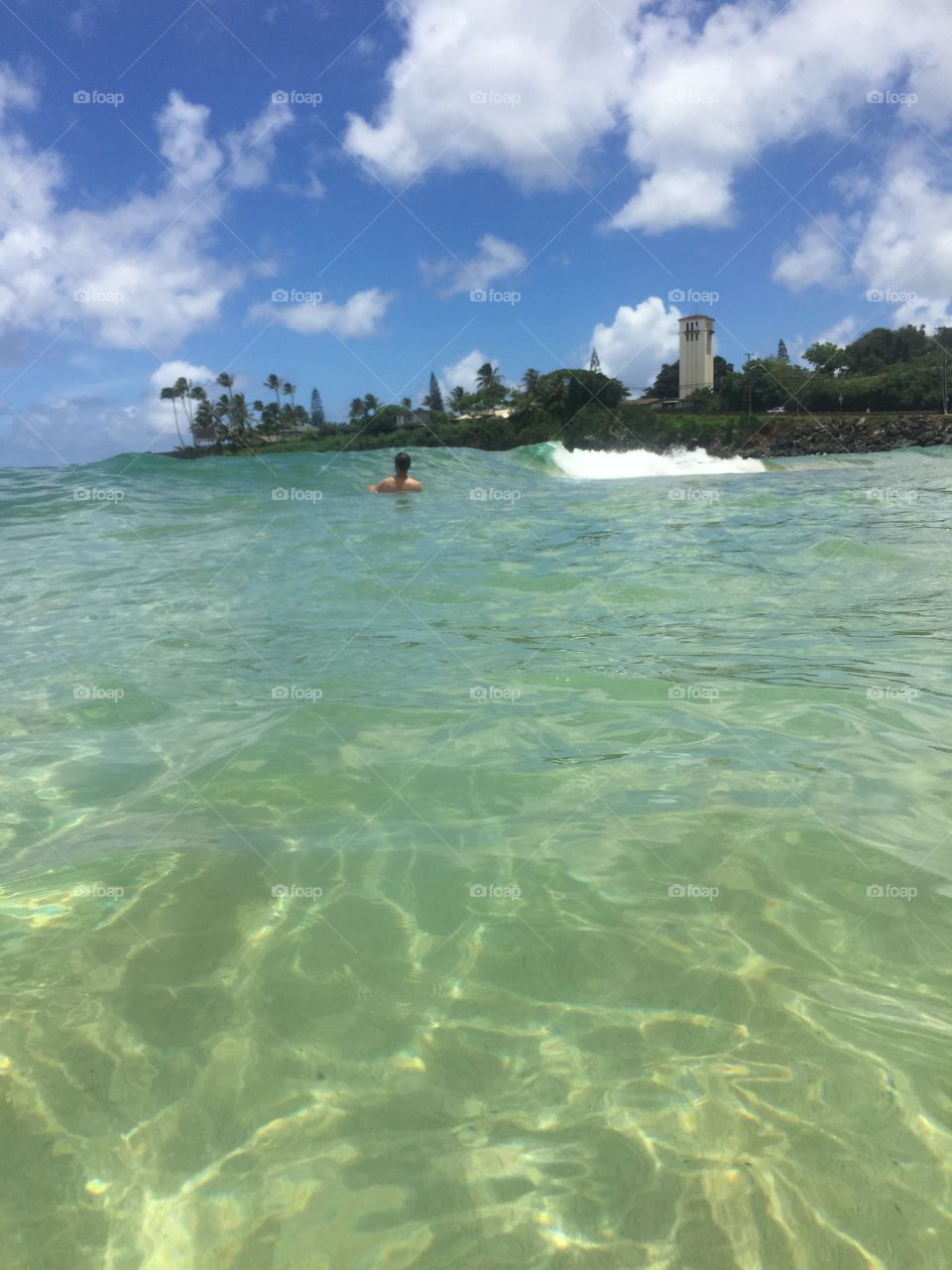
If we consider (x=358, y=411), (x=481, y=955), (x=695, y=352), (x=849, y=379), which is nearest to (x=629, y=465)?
(x=358, y=411)

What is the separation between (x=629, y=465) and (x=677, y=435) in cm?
2739

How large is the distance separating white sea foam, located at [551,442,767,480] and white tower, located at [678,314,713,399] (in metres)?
47.7

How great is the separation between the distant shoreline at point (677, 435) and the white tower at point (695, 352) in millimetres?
20624

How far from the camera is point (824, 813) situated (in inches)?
→ 140

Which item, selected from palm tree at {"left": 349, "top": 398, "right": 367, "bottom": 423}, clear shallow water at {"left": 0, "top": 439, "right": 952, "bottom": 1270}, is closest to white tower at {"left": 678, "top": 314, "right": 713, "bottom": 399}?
palm tree at {"left": 349, "top": 398, "right": 367, "bottom": 423}

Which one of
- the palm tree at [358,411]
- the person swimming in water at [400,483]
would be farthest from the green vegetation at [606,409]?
the person swimming in water at [400,483]

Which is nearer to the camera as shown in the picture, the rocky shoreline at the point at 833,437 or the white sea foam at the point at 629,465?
the white sea foam at the point at 629,465

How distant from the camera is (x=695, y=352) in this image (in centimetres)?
10212

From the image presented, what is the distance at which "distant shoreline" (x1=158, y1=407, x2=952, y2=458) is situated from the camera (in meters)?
53.3

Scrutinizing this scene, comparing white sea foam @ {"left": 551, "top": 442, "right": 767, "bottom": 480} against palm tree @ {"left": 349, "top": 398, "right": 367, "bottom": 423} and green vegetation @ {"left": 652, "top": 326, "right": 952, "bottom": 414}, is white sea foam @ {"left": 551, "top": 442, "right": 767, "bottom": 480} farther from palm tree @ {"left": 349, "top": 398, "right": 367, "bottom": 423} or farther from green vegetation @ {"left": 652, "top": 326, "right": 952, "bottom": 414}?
green vegetation @ {"left": 652, "top": 326, "right": 952, "bottom": 414}

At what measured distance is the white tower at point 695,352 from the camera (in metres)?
98.6

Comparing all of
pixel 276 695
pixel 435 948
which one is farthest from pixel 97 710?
pixel 435 948

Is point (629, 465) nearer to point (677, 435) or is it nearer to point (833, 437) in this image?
point (677, 435)

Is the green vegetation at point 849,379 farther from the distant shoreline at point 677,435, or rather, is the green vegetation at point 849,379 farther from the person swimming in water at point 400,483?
the person swimming in water at point 400,483
